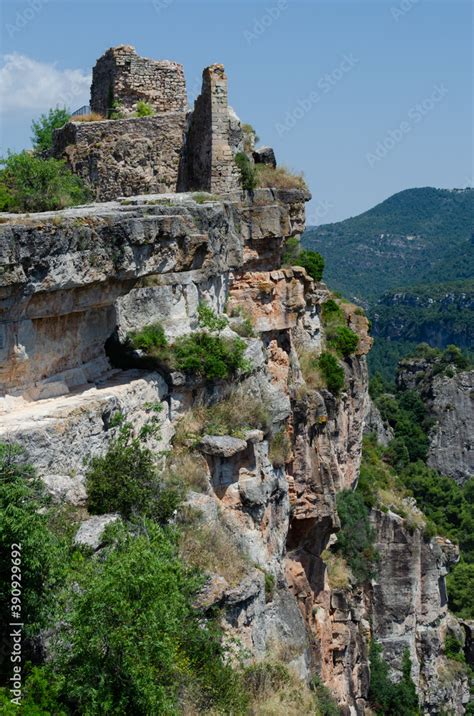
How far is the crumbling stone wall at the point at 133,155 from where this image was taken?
2050cm

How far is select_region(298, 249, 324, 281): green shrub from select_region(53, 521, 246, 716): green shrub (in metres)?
16.7

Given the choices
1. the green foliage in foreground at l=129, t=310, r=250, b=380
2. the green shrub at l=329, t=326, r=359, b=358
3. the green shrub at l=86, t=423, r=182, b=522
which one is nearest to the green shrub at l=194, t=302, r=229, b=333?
the green foliage in foreground at l=129, t=310, r=250, b=380

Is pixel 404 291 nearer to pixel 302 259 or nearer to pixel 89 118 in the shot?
pixel 302 259

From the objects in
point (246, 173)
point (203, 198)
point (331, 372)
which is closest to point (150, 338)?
point (203, 198)

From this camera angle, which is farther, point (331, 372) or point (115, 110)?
point (331, 372)

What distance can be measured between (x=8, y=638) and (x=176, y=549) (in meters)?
2.28

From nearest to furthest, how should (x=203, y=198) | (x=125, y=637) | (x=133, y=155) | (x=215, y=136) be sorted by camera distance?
(x=125, y=637) < (x=203, y=198) < (x=215, y=136) < (x=133, y=155)

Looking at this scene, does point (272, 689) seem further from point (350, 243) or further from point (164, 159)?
point (350, 243)

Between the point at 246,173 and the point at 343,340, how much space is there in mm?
8572

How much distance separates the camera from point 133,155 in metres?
20.7

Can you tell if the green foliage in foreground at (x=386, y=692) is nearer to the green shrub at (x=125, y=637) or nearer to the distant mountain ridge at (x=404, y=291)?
the green shrub at (x=125, y=637)

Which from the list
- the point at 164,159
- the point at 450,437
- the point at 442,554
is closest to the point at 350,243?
the point at 450,437

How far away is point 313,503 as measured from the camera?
20.4 m

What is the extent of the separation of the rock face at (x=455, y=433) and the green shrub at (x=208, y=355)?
49159 millimetres
